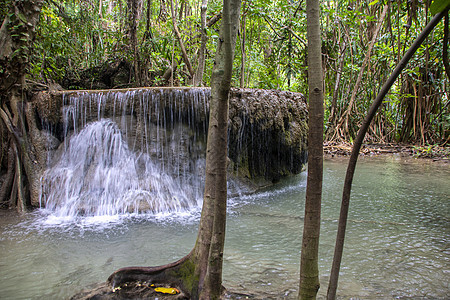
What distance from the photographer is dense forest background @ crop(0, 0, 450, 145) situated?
7.57 m

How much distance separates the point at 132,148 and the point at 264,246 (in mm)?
3192

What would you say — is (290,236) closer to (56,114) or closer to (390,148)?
(56,114)

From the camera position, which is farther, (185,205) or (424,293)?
(185,205)

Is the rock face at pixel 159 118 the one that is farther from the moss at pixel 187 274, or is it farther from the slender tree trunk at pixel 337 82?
the slender tree trunk at pixel 337 82

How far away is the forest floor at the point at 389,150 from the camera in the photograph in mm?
9242

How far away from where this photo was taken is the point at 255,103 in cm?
600

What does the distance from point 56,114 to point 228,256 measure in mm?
4248

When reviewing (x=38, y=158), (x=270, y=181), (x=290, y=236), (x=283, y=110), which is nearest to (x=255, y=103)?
(x=283, y=110)

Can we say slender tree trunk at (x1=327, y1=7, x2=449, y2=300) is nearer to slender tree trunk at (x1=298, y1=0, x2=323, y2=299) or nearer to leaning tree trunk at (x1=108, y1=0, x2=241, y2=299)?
slender tree trunk at (x1=298, y1=0, x2=323, y2=299)

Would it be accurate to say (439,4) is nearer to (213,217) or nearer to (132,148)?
(213,217)

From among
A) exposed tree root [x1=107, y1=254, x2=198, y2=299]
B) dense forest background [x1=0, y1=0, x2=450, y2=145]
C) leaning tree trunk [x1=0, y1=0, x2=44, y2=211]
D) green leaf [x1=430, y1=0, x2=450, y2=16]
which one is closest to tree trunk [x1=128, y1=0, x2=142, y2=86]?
dense forest background [x1=0, y1=0, x2=450, y2=145]

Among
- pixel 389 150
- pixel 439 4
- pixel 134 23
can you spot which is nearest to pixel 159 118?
pixel 134 23

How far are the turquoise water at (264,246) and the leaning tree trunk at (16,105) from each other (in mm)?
627

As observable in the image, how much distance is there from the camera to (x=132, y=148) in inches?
216
